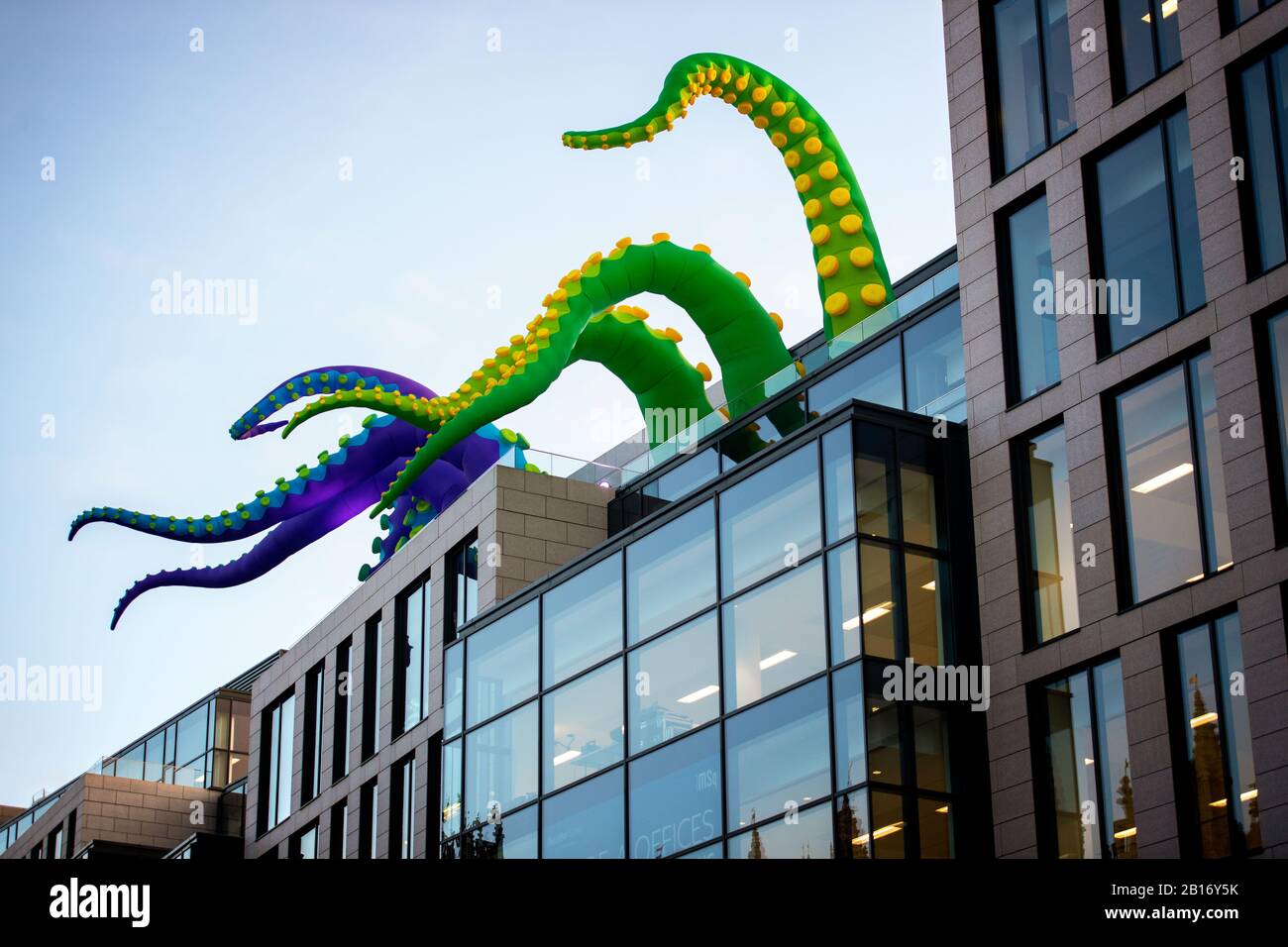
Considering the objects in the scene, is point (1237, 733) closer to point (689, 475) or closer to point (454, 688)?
point (689, 475)

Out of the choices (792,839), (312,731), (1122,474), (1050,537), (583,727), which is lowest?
(792,839)

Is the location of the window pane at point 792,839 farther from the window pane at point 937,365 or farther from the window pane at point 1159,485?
the window pane at point 937,365

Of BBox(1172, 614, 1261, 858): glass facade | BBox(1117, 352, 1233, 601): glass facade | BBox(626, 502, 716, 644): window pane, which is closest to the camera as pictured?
BBox(1172, 614, 1261, 858): glass facade

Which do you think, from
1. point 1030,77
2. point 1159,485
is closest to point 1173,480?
point 1159,485

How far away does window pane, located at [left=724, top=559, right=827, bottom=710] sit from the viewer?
2841 centimetres

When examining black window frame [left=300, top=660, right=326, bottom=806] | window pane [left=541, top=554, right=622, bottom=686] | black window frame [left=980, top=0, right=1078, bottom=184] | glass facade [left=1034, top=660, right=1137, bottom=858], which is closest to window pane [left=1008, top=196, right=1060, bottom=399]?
black window frame [left=980, top=0, right=1078, bottom=184]

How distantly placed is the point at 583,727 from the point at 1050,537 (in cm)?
802

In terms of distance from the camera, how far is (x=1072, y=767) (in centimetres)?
2708

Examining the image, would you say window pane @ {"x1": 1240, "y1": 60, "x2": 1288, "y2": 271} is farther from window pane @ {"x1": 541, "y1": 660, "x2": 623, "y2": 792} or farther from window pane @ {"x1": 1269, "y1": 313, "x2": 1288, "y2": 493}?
window pane @ {"x1": 541, "y1": 660, "x2": 623, "y2": 792}

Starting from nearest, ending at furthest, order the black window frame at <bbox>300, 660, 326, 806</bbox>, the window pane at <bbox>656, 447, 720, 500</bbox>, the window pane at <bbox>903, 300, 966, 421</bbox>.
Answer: the window pane at <bbox>903, 300, 966, 421</bbox>, the window pane at <bbox>656, 447, 720, 500</bbox>, the black window frame at <bbox>300, 660, 326, 806</bbox>

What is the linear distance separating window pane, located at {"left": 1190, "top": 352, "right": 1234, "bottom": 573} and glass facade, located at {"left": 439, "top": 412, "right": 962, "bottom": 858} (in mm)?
4192
